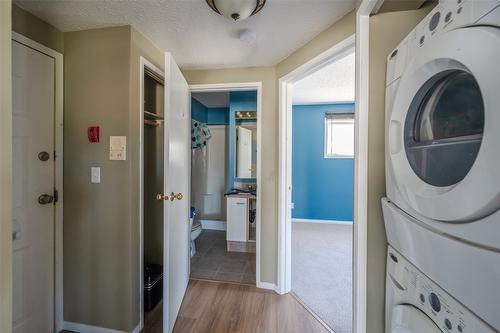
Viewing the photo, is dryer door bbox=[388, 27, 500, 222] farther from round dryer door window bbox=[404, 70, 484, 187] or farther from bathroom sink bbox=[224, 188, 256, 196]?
bathroom sink bbox=[224, 188, 256, 196]

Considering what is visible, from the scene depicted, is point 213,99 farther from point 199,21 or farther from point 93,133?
point 93,133

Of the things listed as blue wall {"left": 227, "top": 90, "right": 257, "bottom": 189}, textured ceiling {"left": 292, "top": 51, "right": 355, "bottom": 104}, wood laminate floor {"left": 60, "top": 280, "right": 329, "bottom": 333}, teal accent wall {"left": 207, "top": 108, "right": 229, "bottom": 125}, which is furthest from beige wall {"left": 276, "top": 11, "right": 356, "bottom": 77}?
wood laminate floor {"left": 60, "top": 280, "right": 329, "bottom": 333}

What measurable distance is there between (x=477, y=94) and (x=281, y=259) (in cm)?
179

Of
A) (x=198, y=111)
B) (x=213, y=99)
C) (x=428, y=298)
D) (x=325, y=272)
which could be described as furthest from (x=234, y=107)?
(x=428, y=298)

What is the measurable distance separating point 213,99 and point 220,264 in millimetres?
2455

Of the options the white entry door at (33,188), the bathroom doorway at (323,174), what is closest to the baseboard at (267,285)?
the bathroom doorway at (323,174)

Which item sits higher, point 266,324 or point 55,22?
point 55,22

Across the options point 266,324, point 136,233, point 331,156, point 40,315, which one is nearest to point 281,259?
point 266,324

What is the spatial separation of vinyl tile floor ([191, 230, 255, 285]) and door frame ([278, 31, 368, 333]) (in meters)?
0.51

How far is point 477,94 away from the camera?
1.89 ft

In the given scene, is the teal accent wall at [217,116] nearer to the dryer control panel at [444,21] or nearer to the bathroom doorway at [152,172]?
Result: the bathroom doorway at [152,172]

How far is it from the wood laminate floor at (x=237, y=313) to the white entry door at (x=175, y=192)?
0.14 m

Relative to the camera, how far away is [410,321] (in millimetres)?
773

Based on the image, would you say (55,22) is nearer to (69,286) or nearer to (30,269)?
(30,269)
